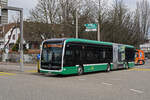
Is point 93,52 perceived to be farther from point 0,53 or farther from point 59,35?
point 0,53

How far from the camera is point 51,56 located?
16891 mm

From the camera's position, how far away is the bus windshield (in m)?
16.5

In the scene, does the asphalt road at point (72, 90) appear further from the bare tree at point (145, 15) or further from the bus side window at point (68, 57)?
the bare tree at point (145, 15)

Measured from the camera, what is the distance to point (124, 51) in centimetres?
2644

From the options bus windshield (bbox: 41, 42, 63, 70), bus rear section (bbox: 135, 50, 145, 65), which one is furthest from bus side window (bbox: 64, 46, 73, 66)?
bus rear section (bbox: 135, 50, 145, 65)

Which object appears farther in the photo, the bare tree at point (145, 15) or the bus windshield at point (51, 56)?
the bare tree at point (145, 15)

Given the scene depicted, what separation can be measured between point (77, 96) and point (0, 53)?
132 feet

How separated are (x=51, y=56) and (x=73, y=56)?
1.63m

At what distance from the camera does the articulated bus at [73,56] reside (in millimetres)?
16516

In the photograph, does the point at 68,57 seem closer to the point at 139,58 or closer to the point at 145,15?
the point at 139,58

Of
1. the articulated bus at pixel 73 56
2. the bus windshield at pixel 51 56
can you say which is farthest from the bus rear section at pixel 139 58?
the bus windshield at pixel 51 56

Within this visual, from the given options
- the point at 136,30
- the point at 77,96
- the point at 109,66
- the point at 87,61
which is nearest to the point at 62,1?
the point at 136,30

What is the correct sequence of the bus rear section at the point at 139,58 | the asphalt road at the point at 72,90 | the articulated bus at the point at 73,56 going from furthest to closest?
the bus rear section at the point at 139,58
the articulated bus at the point at 73,56
the asphalt road at the point at 72,90

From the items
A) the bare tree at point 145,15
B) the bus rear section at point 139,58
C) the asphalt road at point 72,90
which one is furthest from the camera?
the bare tree at point 145,15
